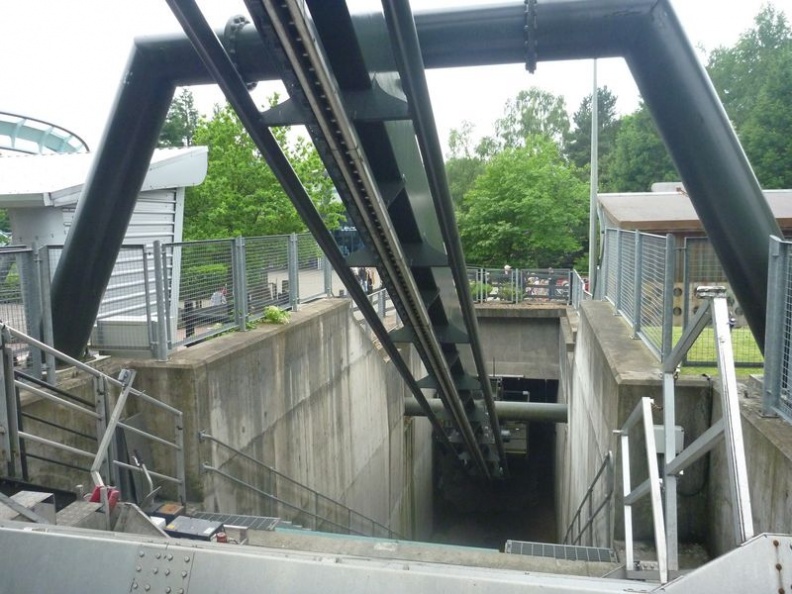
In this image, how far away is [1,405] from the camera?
3.94 metres

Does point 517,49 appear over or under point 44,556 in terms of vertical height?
over

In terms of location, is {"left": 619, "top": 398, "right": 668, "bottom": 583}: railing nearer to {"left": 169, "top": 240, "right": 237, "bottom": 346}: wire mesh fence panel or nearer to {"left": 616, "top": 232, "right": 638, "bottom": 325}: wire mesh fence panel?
{"left": 616, "top": 232, "right": 638, "bottom": 325}: wire mesh fence panel

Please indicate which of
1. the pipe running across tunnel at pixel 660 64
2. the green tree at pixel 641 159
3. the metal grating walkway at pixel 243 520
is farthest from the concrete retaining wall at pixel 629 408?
the green tree at pixel 641 159

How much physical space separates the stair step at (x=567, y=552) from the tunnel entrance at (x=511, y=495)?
1105 centimetres

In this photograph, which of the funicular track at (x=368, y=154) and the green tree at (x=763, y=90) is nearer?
the funicular track at (x=368, y=154)

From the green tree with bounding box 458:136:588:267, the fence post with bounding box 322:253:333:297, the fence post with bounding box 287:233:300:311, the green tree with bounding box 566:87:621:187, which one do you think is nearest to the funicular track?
the fence post with bounding box 287:233:300:311

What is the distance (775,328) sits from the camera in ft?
13.1

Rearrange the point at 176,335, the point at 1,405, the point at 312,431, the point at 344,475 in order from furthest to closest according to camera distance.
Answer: the point at 344,475 → the point at 312,431 → the point at 176,335 → the point at 1,405

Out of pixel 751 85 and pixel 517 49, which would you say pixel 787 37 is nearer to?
pixel 751 85

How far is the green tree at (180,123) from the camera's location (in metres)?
52.7

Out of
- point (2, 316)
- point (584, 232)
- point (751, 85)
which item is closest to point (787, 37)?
point (751, 85)

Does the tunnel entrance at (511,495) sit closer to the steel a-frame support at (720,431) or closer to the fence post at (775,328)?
the fence post at (775,328)

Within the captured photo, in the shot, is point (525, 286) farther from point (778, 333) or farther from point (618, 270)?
point (778, 333)

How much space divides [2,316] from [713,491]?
6227mm
